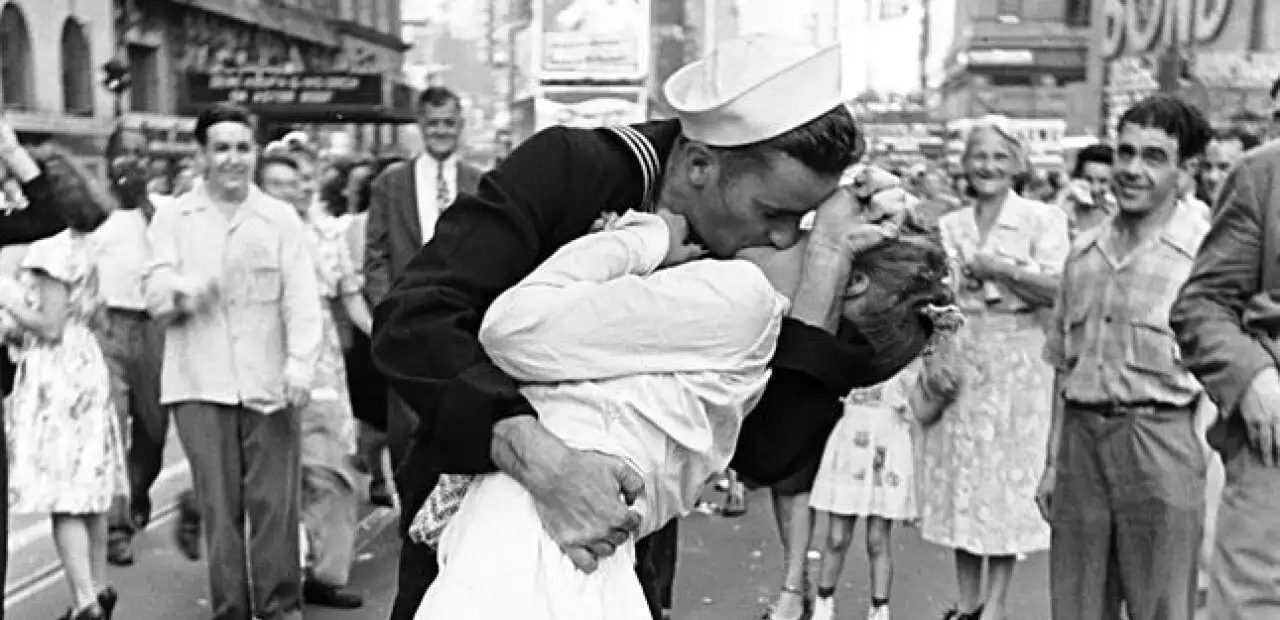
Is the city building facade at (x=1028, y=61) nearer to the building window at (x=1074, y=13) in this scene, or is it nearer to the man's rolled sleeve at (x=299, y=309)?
the building window at (x=1074, y=13)

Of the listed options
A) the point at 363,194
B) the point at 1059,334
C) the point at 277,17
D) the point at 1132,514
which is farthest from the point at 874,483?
the point at 277,17

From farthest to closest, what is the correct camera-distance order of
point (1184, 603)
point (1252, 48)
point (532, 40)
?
point (1252, 48) < point (532, 40) < point (1184, 603)

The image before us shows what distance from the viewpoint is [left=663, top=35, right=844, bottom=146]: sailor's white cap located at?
7.28ft

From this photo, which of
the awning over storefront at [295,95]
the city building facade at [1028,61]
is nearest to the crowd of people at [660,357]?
the awning over storefront at [295,95]

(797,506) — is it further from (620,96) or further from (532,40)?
(532,40)

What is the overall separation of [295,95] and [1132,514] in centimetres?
2091

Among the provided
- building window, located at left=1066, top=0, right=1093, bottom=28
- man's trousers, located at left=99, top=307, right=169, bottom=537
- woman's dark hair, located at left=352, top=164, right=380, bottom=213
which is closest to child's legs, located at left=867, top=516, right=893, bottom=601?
man's trousers, located at left=99, top=307, right=169, bottom=537

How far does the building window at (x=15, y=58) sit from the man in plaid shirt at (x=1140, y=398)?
22.2 m

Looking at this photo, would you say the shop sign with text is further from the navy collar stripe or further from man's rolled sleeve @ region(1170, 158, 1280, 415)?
the navy collar stripe

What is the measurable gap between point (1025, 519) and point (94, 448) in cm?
388

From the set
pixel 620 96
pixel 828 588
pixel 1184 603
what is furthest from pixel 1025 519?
pixel 620 96

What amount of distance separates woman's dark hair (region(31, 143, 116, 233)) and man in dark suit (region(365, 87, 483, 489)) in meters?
2.36

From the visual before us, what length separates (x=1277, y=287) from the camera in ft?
12.6

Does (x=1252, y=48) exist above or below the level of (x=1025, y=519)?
above
